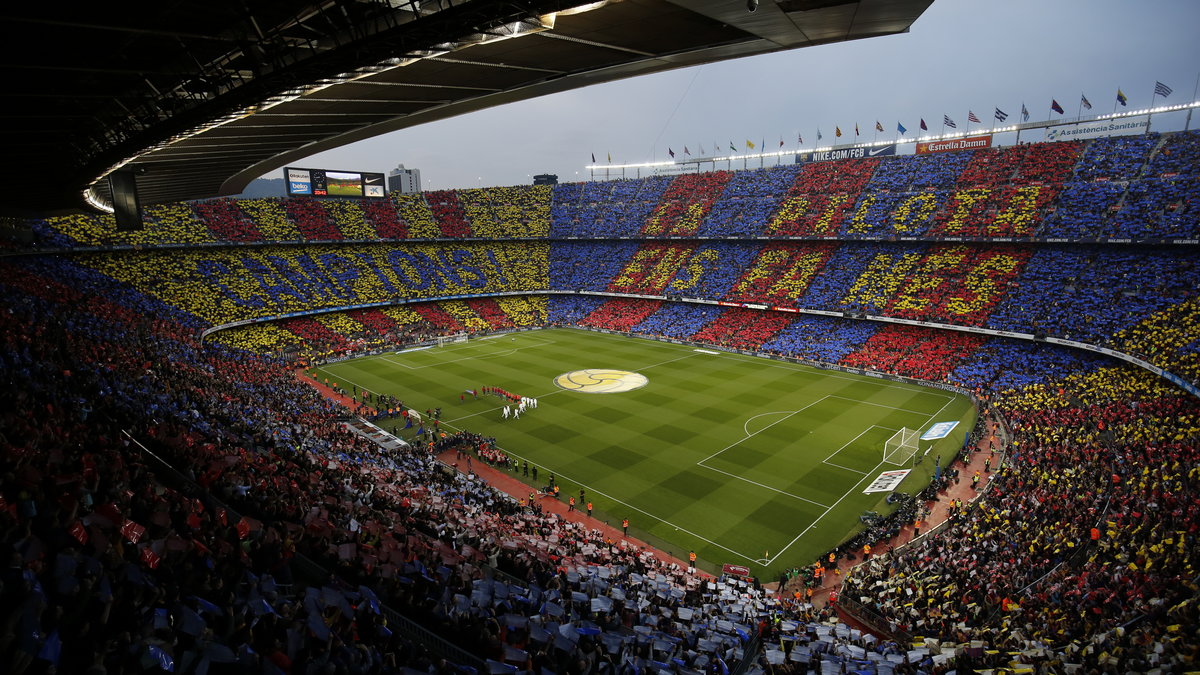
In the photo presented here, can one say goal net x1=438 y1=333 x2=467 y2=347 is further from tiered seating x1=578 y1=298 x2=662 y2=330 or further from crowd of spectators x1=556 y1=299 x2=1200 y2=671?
crowd of spectators x1=556 y1=299 x2=1200 y2=671

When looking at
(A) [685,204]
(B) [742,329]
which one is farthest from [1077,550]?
(A) [685,204]

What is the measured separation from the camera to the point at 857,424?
33375 millimetres

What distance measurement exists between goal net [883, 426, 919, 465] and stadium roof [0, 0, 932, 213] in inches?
990

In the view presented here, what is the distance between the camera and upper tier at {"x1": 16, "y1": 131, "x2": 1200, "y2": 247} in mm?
43594

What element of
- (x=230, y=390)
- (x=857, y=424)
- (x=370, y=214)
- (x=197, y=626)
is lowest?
(x=857, y=424)

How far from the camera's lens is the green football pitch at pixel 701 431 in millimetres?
23250

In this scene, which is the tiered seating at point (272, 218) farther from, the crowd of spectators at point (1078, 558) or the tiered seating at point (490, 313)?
the crowd of spectators at point (1078, 558)

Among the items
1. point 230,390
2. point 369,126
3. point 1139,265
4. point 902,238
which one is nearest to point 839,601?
point 369,126

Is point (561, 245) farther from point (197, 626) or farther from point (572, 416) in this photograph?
point (197, 626)

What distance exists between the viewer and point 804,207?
199ft

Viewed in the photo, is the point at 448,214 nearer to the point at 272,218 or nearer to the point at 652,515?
the point at 272,218

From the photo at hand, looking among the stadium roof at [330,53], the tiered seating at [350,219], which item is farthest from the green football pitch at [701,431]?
the tiered seating at [350,219]

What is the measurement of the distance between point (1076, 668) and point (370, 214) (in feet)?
240

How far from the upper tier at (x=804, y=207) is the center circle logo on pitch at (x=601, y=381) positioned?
26.1 m
